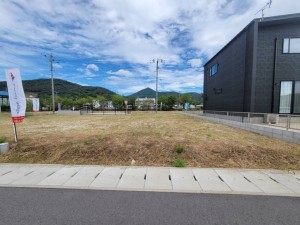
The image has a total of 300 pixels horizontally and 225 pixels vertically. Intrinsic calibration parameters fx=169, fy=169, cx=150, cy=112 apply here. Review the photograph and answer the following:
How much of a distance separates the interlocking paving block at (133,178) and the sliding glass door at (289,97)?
12.4 meters

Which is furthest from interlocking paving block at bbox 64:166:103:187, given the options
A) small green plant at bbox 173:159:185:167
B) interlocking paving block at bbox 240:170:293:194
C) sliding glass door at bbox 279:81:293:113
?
sliding glass door at bbox 279:81:293:113

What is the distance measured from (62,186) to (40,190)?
1.25 feet

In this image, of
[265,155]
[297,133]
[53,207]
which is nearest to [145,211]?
[53,207]

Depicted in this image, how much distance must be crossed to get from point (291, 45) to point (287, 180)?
479 inches

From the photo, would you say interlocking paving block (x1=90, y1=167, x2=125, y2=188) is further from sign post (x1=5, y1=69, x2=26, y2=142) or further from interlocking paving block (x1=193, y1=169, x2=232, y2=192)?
sign post (x1=5, y1=69, x2=26, y2=142)

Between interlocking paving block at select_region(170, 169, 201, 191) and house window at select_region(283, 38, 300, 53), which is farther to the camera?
house window at select_region(283, 38, 300, 53)

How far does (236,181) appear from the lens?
3.67m

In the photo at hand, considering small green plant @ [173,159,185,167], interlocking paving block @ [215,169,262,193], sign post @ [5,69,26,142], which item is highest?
sign post @ [5,69,26,142]

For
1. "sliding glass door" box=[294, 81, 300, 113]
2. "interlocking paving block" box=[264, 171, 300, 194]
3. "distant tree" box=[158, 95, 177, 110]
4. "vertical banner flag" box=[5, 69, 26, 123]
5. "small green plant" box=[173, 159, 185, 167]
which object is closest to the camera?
"interlocking paving block" box=[264, 171, 300, 194]

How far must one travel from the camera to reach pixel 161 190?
3.28m

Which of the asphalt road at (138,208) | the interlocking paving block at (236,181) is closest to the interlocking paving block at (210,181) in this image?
the interlocking paving block at (236,181)

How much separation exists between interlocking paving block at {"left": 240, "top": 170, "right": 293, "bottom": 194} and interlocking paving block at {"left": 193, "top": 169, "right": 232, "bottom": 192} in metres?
0.71

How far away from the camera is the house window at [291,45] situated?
11.7 meters

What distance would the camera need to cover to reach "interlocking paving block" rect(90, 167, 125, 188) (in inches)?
137
